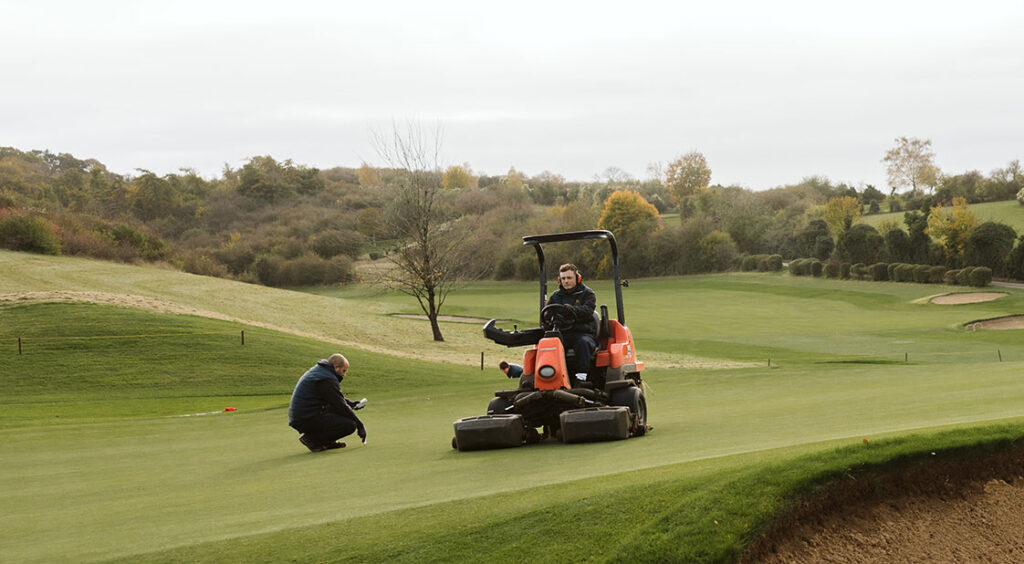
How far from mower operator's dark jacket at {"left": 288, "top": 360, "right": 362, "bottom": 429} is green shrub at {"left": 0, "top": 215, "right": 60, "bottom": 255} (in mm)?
51837

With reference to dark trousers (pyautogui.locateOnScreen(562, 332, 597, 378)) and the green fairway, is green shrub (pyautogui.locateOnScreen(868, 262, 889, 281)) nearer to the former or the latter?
the green fairway

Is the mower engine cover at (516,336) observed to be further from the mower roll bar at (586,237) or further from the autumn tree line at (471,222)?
the autumn tree line at (471,222)

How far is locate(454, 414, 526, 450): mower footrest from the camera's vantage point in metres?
11.2

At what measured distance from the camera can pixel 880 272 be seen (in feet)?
214

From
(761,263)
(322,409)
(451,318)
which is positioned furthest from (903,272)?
(322,409)

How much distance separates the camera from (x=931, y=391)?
49.5ft

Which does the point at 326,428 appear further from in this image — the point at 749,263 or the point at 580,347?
the point at 749,263

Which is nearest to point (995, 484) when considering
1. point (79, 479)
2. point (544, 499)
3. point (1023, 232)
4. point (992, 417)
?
point (992, 417)

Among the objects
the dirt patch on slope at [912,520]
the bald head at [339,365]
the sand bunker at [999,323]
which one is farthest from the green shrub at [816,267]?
the dirt patch on slope at [912,520]

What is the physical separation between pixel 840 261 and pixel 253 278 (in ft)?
168

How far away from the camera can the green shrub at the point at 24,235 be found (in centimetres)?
5653

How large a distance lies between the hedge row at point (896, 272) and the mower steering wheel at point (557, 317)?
173 feet


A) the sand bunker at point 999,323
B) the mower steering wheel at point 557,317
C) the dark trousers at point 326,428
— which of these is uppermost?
the mower steering wheel at point 557,317

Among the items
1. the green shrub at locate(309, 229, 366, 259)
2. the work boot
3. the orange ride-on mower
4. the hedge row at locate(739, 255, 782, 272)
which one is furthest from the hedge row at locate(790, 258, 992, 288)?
the work boot
